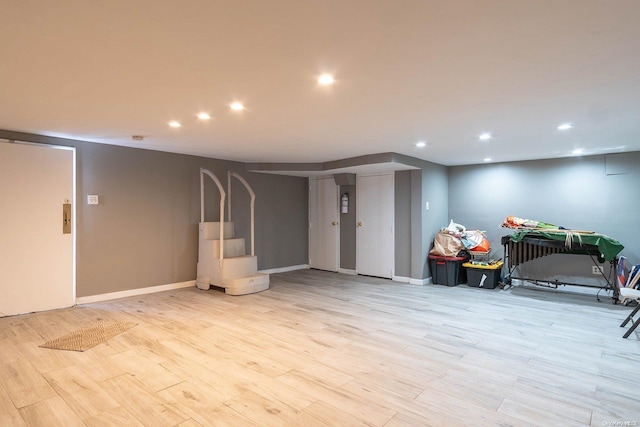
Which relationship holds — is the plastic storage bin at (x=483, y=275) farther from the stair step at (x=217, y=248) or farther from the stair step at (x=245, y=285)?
the stair step at (x=217, y=248)

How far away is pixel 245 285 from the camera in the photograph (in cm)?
545

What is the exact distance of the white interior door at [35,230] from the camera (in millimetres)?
4305

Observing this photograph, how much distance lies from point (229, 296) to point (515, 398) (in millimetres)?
3969

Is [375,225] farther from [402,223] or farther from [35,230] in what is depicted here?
[35,230]

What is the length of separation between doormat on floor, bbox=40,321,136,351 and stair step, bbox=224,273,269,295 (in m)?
1.58

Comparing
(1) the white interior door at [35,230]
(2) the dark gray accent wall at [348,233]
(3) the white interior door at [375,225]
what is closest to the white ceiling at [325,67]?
(1) the white interior door at [35,230]

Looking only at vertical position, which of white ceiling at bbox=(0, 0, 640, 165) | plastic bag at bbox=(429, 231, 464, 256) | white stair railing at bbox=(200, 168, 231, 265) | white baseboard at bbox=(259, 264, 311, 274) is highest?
white ceiling at bbox=(0, 0, 640, 165)

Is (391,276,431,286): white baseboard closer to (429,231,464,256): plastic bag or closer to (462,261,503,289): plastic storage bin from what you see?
(429,231,464,256): plastic bag

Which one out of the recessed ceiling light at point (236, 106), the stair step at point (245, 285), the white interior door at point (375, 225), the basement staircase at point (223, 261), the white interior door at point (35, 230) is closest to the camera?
the recessed ceiling light at point (236, 106)

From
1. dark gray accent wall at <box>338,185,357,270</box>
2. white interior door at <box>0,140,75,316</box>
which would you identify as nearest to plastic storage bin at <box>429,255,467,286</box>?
dark gray accent wall at <box>338,185,357,270</box>

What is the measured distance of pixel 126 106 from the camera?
10.7ft

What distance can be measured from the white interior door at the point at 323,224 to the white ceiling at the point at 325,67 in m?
3.42

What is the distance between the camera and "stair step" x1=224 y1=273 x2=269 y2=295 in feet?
17.6

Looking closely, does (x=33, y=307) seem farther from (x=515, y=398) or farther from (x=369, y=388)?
(x=515, y=398)
